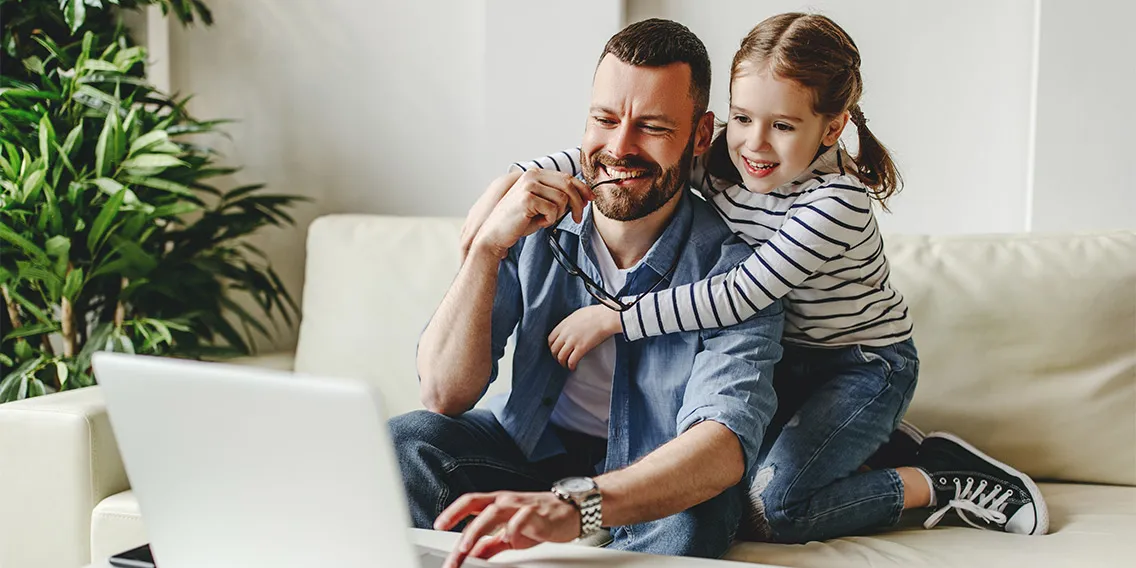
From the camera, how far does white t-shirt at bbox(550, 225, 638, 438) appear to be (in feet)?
5.51

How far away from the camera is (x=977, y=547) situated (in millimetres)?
1526

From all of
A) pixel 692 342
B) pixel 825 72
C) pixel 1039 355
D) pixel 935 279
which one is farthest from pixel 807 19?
pixel 1039 355

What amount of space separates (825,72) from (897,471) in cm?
64

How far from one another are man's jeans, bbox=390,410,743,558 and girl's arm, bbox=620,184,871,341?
260 millimetres

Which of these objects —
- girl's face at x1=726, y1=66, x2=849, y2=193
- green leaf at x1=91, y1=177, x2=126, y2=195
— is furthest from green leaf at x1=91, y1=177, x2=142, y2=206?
girl's face at x1=726, y1=66, x2=849, y2=193

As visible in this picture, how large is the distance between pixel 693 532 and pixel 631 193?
0.49 metres

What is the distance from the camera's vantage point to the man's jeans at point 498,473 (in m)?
1.48

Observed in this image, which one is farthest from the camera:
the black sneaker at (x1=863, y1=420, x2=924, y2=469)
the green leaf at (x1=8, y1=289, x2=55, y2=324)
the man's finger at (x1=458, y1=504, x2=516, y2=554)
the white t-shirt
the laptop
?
the green leaf at (x1=8, y1=289, x2=55, y2=324)

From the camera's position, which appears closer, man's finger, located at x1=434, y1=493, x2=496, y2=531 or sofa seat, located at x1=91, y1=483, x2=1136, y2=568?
man's finger, located at x1=434, y1=493, x2=496, y2=531

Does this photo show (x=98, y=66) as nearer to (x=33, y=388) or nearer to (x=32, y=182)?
(x=32, y=182)

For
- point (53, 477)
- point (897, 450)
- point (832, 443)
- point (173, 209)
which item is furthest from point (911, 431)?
point (173, 209)

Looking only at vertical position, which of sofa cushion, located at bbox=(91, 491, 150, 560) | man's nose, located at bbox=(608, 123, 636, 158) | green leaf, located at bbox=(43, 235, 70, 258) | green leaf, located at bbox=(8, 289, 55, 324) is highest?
man's nose, located at bbox=(608, 123, 636, 158)

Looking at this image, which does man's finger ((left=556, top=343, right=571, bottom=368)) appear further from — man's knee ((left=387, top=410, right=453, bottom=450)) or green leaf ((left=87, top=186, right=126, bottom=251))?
green leaf ((left=87, top=186, right=126, bottom=251))

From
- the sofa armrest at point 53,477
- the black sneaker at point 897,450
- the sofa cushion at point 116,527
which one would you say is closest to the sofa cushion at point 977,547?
the black sneaker at point 897,450
